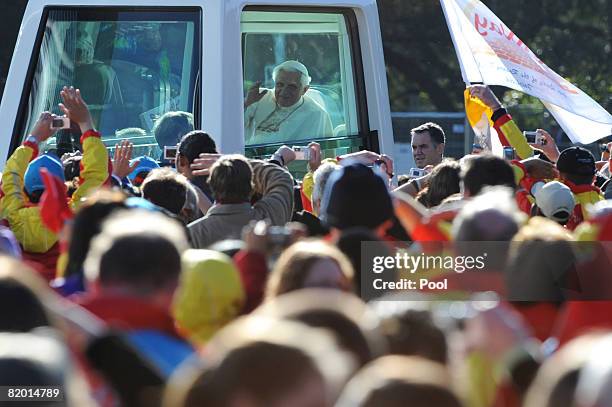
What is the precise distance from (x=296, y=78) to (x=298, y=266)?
5341 millimetres

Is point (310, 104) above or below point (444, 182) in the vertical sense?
above

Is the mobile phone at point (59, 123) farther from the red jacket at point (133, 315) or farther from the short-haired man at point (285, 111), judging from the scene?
the red jacket at point (133, 315)

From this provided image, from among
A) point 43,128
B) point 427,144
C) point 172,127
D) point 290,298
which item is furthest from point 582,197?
point 290,298

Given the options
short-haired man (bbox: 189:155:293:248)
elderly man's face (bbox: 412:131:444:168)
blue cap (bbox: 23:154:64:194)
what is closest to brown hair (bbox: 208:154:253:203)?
short-haired man (bbox: 189:155:293:248)

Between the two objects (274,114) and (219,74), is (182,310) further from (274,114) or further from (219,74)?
(274,114)

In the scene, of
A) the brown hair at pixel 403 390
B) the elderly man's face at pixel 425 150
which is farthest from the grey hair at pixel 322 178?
the brown hair at pixel 403 390

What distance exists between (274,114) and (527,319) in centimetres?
489

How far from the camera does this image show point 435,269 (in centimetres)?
482

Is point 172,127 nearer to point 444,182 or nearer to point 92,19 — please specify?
point 92,19

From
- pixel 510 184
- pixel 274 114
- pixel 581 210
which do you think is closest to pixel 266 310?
pixel 510 184

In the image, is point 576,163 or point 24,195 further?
point 576,163

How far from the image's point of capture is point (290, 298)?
364cm

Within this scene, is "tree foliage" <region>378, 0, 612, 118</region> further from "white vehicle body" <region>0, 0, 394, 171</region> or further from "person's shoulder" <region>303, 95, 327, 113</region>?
"white vehicle body" <region>0, 0, 394, 171</region>

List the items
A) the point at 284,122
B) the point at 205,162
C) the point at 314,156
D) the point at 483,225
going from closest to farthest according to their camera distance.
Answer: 1. the point at 483,225
2. the point at 205,162
3. the point at 314,156
4. the point at 284,122
